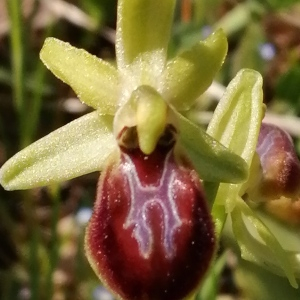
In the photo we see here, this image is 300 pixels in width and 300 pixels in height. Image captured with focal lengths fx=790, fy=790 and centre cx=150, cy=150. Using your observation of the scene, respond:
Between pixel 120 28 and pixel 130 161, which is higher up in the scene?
pixel 120 28

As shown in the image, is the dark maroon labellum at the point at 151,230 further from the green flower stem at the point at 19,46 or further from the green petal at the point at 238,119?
the green flower stem at the point at 19,46

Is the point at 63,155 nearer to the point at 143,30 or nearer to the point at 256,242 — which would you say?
the point at 143,30

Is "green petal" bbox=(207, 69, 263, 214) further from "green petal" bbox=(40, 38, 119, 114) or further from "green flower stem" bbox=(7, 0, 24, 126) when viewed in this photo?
"green flower stem" bbox=(7, 0, 24, 126)

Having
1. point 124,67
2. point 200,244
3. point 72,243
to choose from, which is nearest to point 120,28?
point 124,67

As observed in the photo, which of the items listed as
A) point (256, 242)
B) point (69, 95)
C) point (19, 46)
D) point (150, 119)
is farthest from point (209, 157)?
point (69, 95)

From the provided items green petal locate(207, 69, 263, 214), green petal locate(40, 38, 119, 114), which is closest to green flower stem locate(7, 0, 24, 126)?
green petal locate(40, 38, 119, 114)

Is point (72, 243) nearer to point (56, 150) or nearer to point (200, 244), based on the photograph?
point (56, 150)
